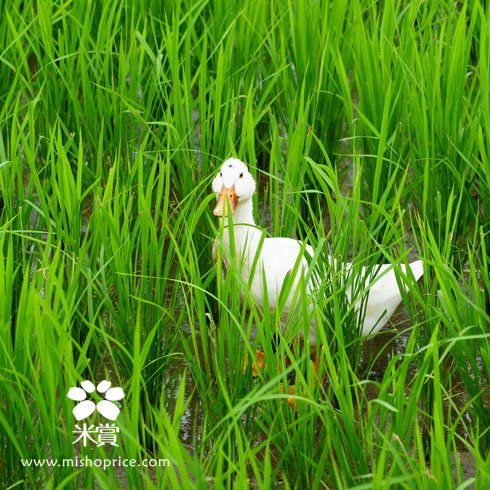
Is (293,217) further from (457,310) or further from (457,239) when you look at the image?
(457,310)

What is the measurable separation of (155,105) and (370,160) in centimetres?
70

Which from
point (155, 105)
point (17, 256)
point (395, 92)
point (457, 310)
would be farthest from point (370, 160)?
point (17, 256)

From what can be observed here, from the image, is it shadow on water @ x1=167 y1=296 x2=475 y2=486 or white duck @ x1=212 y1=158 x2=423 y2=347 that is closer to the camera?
shadow on water @ x1=167 y1=296 x2=475 y2=486

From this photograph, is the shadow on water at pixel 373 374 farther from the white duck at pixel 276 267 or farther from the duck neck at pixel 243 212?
the duck neck at pixel 243 212

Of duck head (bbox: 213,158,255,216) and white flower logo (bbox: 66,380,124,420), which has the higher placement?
duck head (bbox: 213,158,255,216)

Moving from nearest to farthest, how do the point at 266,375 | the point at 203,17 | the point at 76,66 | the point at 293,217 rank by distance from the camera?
the point at 266,375 < the point at 293,217 < the point at 76,66 < the point at 203,17

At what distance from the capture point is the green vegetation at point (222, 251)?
218 centimetres

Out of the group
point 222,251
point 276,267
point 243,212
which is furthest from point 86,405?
point 243,212

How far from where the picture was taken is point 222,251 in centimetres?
278

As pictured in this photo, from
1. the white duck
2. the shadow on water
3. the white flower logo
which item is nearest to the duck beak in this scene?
the white duck

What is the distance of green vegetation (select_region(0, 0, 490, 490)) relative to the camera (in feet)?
7.15

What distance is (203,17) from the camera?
13.1 feet

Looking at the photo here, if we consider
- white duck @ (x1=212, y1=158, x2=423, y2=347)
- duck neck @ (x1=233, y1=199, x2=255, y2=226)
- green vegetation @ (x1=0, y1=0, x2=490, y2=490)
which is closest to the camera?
green vegetation @ (x1=0, y1=0, x2=490, y2=490)

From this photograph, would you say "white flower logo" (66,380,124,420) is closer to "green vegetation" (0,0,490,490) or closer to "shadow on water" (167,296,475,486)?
"green vegetation" (0,0,490,490)
